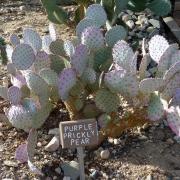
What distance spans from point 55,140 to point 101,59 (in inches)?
20.3

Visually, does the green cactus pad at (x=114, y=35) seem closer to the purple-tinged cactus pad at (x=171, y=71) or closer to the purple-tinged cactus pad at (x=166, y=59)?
the purple-tinged cactus pad at (x=166, y=59)

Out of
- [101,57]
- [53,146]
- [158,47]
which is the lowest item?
[53,146]

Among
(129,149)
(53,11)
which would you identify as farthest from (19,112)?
(53,11)

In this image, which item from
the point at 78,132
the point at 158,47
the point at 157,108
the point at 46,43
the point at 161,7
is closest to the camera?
Answer: the point at 78,132

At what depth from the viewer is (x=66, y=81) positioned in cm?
Answer: 275

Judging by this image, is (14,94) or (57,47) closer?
(14,94)

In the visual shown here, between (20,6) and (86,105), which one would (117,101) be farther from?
(20,6)

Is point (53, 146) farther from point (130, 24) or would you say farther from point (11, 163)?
point (130, 24)

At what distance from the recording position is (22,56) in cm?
283

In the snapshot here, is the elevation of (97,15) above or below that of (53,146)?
above

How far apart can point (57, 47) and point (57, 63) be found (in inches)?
3.7

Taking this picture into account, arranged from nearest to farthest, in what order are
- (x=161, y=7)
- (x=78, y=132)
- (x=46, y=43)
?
(x=78, y=132) → (x=46, y=43) → (x=161, y=7)

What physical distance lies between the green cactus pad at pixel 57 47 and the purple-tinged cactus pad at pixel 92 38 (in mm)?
179

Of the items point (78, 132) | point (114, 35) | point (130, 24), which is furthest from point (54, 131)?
point (130, 24)
